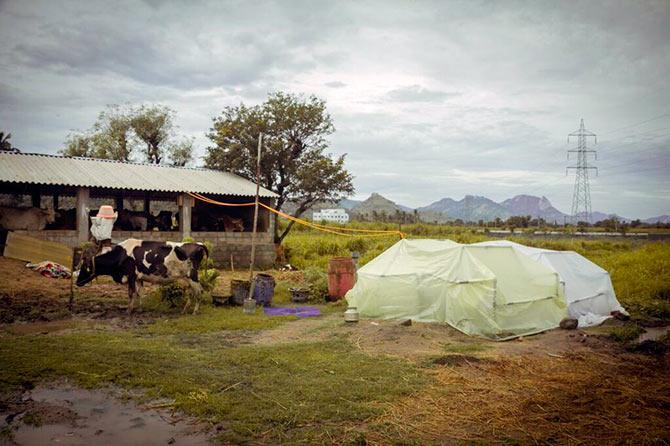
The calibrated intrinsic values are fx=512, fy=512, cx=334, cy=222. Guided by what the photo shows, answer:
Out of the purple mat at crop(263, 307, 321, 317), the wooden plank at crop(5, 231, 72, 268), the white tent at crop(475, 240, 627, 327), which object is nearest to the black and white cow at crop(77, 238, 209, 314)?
the purple mat at crop(263, 307, 321, 317)

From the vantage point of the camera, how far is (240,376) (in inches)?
282

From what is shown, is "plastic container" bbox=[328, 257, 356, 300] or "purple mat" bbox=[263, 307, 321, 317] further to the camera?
"plastic container" bbox=[328, 257, 356, 300]

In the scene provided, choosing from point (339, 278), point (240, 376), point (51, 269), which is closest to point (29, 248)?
point (51, 269)

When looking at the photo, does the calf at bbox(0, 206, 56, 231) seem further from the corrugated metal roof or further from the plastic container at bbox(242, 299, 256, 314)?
the plastic container at bbox(242, 299, 256, 314)

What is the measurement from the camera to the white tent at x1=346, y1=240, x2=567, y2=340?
35.6ft

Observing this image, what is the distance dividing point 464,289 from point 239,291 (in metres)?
5.77

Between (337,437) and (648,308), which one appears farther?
(648,308)

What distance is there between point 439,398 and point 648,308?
10.5 metres

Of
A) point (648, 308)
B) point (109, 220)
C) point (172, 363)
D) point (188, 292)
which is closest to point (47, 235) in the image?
point (109, 220)

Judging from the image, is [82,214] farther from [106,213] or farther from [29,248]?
[106,213]

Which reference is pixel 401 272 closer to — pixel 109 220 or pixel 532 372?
pixel 532 372

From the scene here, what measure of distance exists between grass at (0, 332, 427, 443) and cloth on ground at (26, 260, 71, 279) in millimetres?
6574

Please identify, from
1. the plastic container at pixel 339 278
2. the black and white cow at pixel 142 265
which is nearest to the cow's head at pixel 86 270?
the black and white cow at pixel 142 265

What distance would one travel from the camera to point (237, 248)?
70.1 feet
